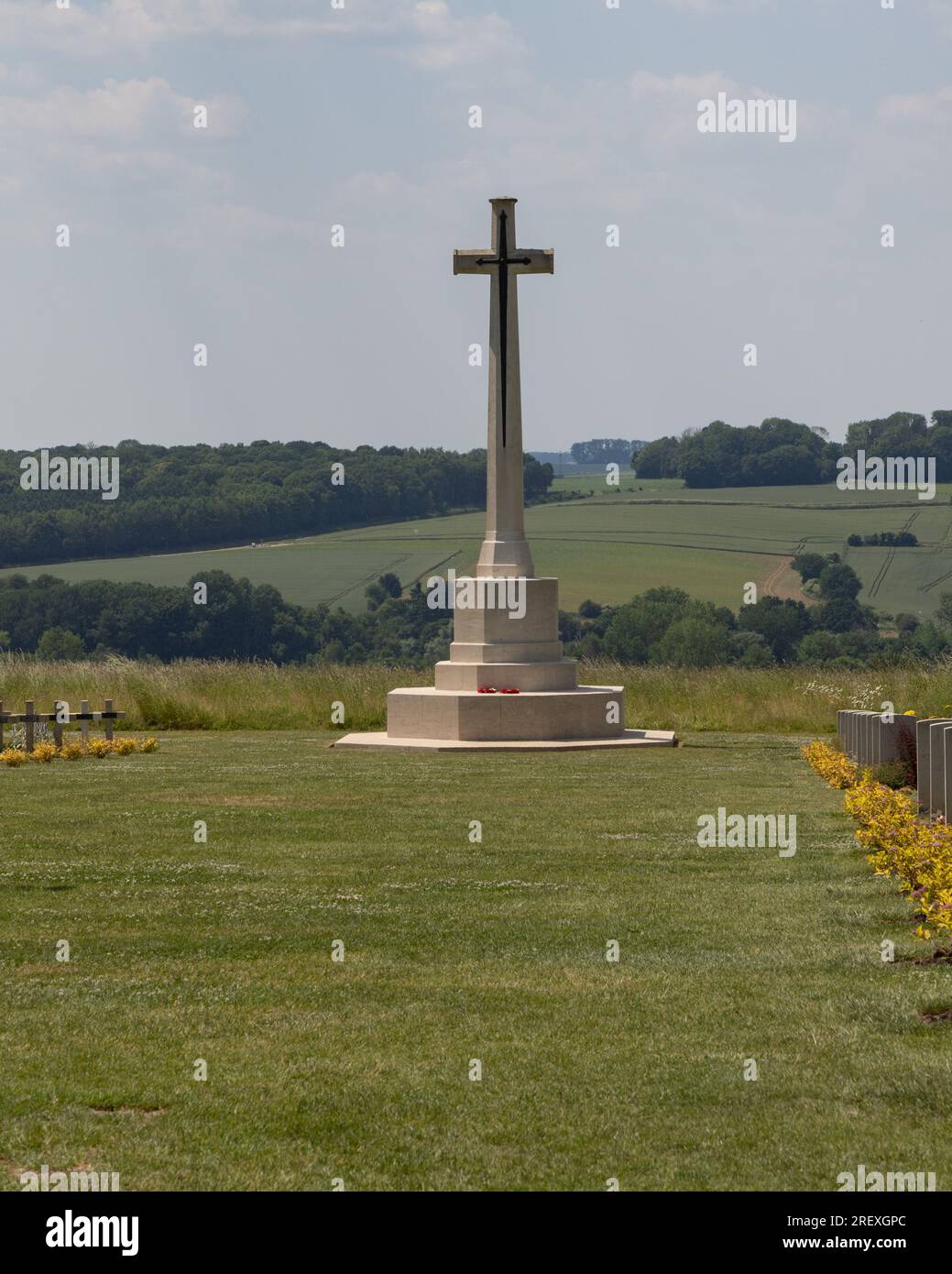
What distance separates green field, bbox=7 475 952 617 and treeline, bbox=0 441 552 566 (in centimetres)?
197

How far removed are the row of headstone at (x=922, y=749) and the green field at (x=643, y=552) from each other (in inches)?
2701

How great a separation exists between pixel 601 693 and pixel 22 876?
14.3 metres

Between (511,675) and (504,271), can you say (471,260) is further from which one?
(511,675)

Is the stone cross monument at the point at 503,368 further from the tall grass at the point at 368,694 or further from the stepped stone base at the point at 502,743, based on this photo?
the tall grass at the point at 368,694

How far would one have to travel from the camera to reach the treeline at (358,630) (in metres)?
65.4

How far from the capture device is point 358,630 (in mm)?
75062

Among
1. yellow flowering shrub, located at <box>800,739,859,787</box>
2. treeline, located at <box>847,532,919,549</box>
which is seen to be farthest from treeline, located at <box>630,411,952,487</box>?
yellow flowering shrub, located at <box>800,739,859,787</box>

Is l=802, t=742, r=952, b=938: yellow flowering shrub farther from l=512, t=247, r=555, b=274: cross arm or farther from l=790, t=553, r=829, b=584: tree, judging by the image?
l=790, t=553, r=829, b=584: tree

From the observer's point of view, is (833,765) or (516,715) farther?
(516,715)

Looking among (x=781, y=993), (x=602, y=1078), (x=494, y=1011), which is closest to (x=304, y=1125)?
(x=602, y=1078)

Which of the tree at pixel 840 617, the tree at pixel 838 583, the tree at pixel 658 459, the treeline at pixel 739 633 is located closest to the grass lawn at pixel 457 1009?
the treeline at pixel 739 633

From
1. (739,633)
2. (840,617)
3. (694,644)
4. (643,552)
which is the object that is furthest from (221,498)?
(694,644)

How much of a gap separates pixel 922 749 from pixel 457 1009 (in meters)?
7.41

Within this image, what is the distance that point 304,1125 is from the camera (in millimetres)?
6398
